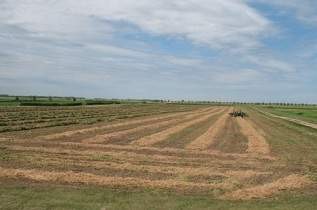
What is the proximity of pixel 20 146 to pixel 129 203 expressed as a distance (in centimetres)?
1214

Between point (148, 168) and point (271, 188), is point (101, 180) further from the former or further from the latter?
point (271, 188)

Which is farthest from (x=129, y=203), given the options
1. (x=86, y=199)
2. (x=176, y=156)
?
(x=176, y=156)

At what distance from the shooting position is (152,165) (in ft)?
63.2

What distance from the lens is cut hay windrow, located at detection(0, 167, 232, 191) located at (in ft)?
50.0

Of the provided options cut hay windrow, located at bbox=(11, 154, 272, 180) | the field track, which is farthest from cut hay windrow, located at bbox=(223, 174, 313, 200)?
cut hay windrow, located at bbox=(11, 154, 272, 180)

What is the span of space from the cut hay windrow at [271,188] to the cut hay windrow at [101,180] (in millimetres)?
774

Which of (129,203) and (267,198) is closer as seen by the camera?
(129,203)

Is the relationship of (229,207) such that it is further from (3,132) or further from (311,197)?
(3,132)

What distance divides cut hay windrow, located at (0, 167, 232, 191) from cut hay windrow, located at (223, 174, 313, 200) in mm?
774

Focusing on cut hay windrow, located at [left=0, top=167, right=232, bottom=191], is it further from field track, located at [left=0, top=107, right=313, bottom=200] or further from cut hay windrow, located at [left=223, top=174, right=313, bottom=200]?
cut hay windrow, located at [left=223, top=174, right=313, bottom=200]

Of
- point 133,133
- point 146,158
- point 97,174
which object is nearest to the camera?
point 97,174

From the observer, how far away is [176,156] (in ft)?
73.7

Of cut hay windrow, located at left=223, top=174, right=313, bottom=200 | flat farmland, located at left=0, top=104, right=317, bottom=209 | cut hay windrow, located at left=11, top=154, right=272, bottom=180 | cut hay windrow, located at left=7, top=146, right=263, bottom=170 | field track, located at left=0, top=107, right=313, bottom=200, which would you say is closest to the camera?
flat farmland, located at left=0, top=104, right=317, bottom=209

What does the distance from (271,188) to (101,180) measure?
495 centimetres
